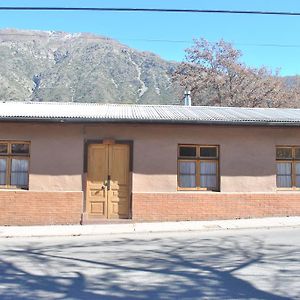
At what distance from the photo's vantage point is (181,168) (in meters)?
14.5

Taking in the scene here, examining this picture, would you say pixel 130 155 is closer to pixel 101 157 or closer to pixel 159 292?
pixel 101 157

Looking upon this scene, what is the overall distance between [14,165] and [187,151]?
548 centimetres

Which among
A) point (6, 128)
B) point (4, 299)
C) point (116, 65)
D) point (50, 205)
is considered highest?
point (116, 65)

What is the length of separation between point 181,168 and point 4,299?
9360mm

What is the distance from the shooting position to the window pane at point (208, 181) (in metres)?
14.6

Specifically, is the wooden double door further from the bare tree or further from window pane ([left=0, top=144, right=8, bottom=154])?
the bare tree

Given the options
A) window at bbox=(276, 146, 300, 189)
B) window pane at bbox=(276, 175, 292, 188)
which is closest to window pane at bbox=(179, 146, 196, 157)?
window at bbox=(276, 146, 300, 189)

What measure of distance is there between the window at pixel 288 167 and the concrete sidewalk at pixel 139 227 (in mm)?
1487

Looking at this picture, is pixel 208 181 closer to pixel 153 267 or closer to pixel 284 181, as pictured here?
pixel 284 181

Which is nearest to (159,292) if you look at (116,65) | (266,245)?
(266,245)

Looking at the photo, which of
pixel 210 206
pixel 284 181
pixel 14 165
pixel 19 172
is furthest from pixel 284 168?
pixel 14 165

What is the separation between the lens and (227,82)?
3812cm

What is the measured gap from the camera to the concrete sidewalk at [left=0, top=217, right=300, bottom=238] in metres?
12.2

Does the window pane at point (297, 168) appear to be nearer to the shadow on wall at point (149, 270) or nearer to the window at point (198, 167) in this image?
the window at point (198, 167)
